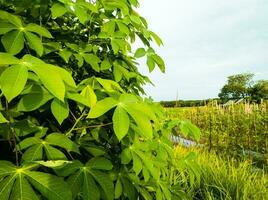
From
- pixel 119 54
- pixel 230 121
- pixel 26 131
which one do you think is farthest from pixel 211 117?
pixel 26 131

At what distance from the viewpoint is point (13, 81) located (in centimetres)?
108

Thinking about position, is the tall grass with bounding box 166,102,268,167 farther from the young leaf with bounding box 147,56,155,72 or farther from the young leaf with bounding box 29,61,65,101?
the young leaf with bounding box 29,61,65,101

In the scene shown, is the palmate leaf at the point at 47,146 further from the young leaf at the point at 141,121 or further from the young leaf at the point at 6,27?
the young leaf at the point at 6,27

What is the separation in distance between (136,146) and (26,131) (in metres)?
Result: 0.47

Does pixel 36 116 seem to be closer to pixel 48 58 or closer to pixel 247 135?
pixel 48 58

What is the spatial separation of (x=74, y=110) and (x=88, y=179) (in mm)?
527

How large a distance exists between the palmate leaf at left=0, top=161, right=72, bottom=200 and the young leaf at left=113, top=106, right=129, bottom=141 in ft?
0.89

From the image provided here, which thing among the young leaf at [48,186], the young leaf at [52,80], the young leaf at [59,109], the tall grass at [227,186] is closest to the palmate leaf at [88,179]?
the young leaf at [48,186]

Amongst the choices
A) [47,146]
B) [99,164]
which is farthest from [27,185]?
[99,164]

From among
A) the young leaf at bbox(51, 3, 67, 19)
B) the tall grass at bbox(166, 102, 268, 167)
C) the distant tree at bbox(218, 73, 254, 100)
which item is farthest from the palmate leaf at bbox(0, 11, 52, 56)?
the distant tree at bbox(218, 73, 254, 100)

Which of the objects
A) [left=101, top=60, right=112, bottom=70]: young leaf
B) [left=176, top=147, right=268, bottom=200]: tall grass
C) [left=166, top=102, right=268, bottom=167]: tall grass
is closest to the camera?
[left=101, top=60, right=112, bottom=70]: young leaf

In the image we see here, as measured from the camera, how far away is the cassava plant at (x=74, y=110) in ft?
3.93

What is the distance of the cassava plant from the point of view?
120 centimetres

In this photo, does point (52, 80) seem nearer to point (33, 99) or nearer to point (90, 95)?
point (33, 99)
